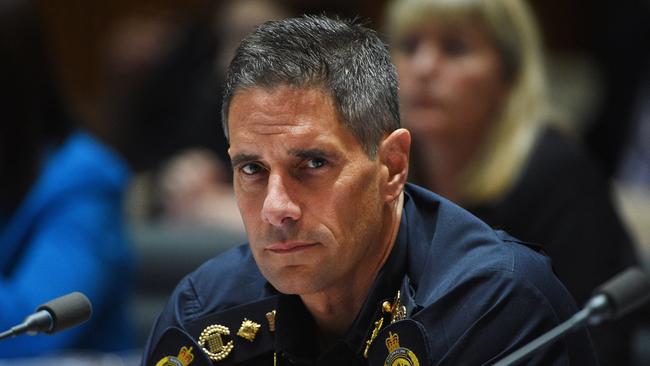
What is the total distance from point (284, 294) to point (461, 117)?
5.79 ft

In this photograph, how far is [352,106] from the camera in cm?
204

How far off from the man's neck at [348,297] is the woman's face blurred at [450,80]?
63.8 inches

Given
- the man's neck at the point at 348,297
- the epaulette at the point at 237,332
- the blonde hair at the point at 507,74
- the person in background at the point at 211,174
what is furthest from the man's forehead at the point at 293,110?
the person in background at the point at 211,174

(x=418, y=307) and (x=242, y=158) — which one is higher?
(x=242, y=158)

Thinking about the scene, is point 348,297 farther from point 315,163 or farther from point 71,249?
point 71,249

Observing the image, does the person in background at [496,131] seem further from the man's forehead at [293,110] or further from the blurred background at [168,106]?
the man's forehead at [293,110]

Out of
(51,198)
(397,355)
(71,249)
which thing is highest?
(51,198)

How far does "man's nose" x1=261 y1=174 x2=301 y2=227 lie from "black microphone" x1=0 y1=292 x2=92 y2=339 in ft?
1.21

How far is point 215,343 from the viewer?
7.27 ft

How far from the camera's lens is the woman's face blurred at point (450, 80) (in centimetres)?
382

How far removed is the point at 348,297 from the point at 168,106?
3994 mm

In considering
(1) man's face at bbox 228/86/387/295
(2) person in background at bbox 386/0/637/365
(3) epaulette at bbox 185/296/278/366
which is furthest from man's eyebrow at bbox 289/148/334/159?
(2) person in background at bbox 386/0/637/365

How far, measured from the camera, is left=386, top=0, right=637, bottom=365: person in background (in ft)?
11.4

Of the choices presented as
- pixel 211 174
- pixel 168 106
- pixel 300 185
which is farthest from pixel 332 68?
pixel 168 106
